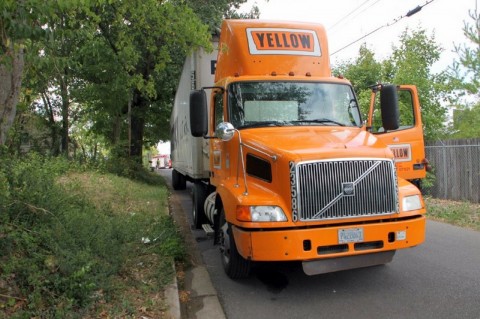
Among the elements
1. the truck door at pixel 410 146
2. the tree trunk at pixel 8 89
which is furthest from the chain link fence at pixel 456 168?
the tree trunk at pixel 8 89

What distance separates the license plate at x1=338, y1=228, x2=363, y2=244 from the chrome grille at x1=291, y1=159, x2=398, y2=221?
0.15m

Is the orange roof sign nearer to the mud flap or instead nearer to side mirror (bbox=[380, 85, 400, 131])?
side mirror (bbox=[380, 85, 400, 131])

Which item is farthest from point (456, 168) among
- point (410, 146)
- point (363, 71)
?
point (363, 71)

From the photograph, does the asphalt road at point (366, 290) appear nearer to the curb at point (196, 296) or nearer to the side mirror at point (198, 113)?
the curb at point (196, 296)

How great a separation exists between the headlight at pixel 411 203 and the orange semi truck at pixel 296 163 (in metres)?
0.01

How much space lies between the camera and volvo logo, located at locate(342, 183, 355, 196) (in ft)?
14.8

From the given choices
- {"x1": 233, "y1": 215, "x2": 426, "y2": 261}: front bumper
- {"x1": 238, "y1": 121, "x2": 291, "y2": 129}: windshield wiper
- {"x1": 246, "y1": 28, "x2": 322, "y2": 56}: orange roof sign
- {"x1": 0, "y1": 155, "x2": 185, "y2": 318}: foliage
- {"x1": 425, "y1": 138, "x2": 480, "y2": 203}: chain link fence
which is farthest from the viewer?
{"x1": 425, "y1": 138, "x2": 480, "y2": 203}: chain link fence

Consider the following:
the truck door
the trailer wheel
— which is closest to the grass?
the truck door

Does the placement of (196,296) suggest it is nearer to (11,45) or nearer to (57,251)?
(57,251)

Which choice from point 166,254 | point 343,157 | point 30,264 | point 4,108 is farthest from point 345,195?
point 4,108

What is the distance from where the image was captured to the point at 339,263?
4520 millimetres

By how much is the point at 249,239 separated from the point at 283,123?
1912mm

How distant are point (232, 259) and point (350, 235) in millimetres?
1513

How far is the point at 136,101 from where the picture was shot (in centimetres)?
2112
